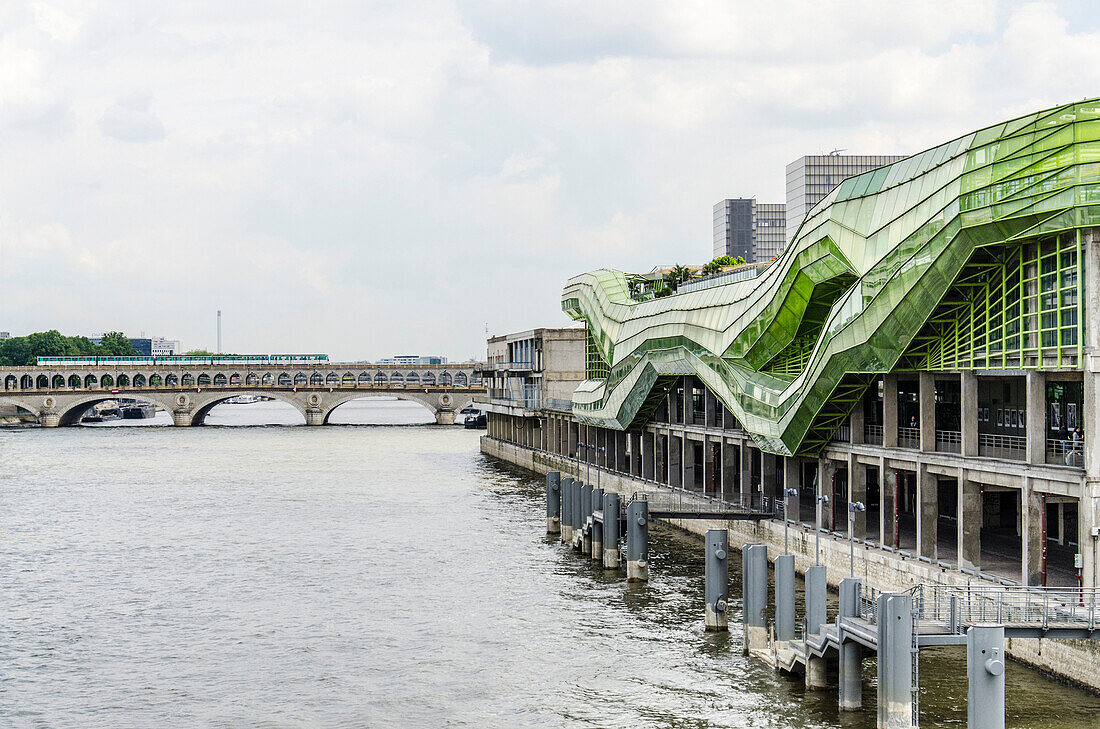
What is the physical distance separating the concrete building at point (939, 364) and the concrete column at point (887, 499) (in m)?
0.12

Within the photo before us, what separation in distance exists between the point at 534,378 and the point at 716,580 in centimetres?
8000

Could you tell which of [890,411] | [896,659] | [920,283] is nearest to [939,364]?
[920,283]

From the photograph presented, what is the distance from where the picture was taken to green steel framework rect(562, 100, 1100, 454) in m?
36.8

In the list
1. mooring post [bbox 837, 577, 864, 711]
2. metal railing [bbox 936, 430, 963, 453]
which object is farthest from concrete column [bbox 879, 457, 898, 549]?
mooring post [bbox 837, 577, 864, 711]

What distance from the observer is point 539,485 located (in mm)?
102688

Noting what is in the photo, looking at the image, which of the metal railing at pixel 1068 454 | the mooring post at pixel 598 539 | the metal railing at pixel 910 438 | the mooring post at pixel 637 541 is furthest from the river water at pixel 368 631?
the metal railing at pixel 910 438

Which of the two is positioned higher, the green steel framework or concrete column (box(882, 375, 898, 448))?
the green steel framework

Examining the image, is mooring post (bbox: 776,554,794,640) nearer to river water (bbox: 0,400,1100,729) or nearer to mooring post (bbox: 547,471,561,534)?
river water (bbox: 0,400,1100,729)

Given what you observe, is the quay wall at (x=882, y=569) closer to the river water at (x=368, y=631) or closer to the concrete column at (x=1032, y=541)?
the river water at (x=368, y=631)

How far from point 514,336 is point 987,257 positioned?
310 feet

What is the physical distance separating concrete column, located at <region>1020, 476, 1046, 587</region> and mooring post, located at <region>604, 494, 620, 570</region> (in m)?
21.9

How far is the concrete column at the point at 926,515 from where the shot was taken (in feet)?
147

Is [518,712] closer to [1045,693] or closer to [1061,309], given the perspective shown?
[1045,693]

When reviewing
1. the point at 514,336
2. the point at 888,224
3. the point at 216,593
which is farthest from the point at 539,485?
the point at 888,224
